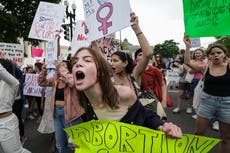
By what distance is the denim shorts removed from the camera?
3633mm

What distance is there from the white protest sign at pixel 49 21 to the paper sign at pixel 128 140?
410cm

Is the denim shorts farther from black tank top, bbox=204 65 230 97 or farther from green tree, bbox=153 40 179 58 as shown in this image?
green tree, bbox=153 40 179 58

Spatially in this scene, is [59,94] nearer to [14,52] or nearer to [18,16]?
[14,52]

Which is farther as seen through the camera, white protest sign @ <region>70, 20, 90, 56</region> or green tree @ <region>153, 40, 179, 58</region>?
green tree @ <region>153, 40, 179, 58</region>

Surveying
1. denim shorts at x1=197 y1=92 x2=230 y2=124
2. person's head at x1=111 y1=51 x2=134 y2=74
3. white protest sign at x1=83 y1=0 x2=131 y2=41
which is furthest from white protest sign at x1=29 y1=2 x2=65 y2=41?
denim shorts at x1=197 y1=92 x2=230 y2=124

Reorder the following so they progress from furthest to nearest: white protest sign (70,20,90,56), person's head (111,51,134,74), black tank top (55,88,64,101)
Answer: white protest sign (70,20,90,56), black tank top (55,88,64,101), person's head (111,51,134,74)

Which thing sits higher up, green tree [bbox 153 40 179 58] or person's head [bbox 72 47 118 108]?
green tree [bbox 153 40 179 58]

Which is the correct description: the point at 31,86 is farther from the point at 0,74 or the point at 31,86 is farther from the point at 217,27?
the point at 217,27

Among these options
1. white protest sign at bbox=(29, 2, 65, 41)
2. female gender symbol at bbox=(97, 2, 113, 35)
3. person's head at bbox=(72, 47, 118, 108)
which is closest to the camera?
person's head at bbox=(72, 47, 118, 108)

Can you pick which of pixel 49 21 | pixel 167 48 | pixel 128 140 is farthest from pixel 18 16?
pixel 167 48

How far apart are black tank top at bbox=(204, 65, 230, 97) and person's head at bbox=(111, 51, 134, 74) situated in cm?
105

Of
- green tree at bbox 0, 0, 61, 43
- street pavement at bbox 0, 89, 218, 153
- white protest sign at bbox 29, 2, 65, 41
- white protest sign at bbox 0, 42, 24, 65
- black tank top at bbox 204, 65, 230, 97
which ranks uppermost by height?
green tree at bbox 0, 0, 61, 43

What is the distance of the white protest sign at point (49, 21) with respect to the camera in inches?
223

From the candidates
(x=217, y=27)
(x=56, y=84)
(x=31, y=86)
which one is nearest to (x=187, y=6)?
(x=217, y=27)
